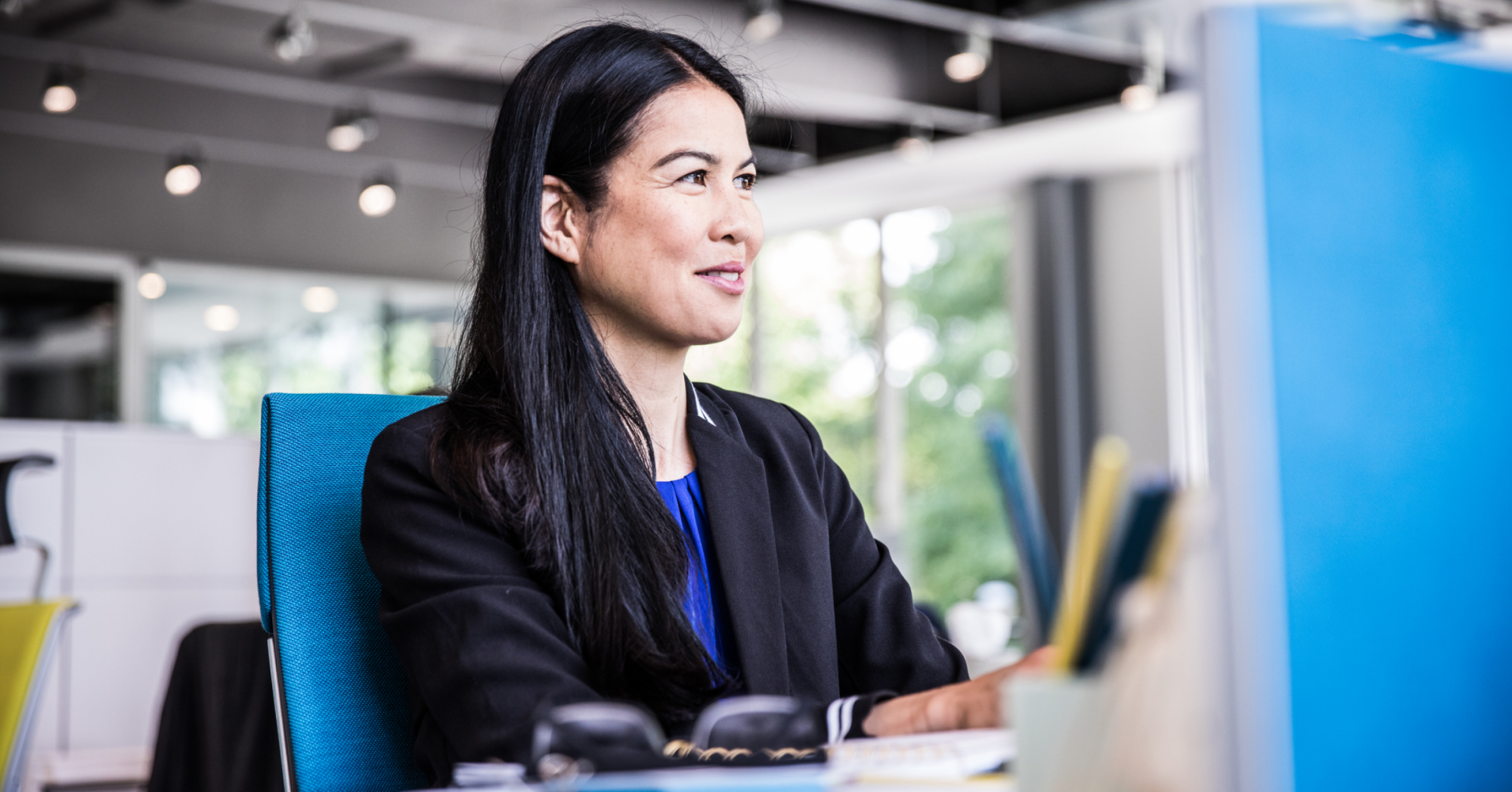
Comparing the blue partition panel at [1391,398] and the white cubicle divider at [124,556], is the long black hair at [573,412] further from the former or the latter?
the white cubicle divider at [124,556]

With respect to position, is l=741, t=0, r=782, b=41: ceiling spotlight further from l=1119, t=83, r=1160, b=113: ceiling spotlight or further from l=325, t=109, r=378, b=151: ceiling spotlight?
l=325, t=109, r=378, b=151: ceiling spotlight

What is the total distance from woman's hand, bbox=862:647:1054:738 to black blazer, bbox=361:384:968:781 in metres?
0.20

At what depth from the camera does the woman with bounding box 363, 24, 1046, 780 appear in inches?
42.4

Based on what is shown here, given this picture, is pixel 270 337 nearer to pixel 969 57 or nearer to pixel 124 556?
pixel 124 556

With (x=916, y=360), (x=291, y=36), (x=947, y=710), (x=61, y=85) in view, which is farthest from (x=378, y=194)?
(x=947, y=710)

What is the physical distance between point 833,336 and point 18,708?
20.3 ft

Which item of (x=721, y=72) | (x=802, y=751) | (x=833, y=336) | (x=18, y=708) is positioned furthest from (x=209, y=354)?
(x=802, y=751)

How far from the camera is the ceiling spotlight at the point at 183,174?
20.1 ft

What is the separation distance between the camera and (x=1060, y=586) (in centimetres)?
58

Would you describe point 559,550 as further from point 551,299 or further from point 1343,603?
point 1343,603

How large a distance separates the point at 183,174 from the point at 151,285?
596 mm

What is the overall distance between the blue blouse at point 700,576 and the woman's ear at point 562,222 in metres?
0.23

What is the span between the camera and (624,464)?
1186mm

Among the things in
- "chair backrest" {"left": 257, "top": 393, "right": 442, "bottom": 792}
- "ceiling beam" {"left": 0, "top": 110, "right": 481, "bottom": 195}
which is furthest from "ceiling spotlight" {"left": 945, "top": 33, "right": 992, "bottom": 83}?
"chair backrest" {"left": 257, "top": 393, "right": 442, "bottom": 792}
